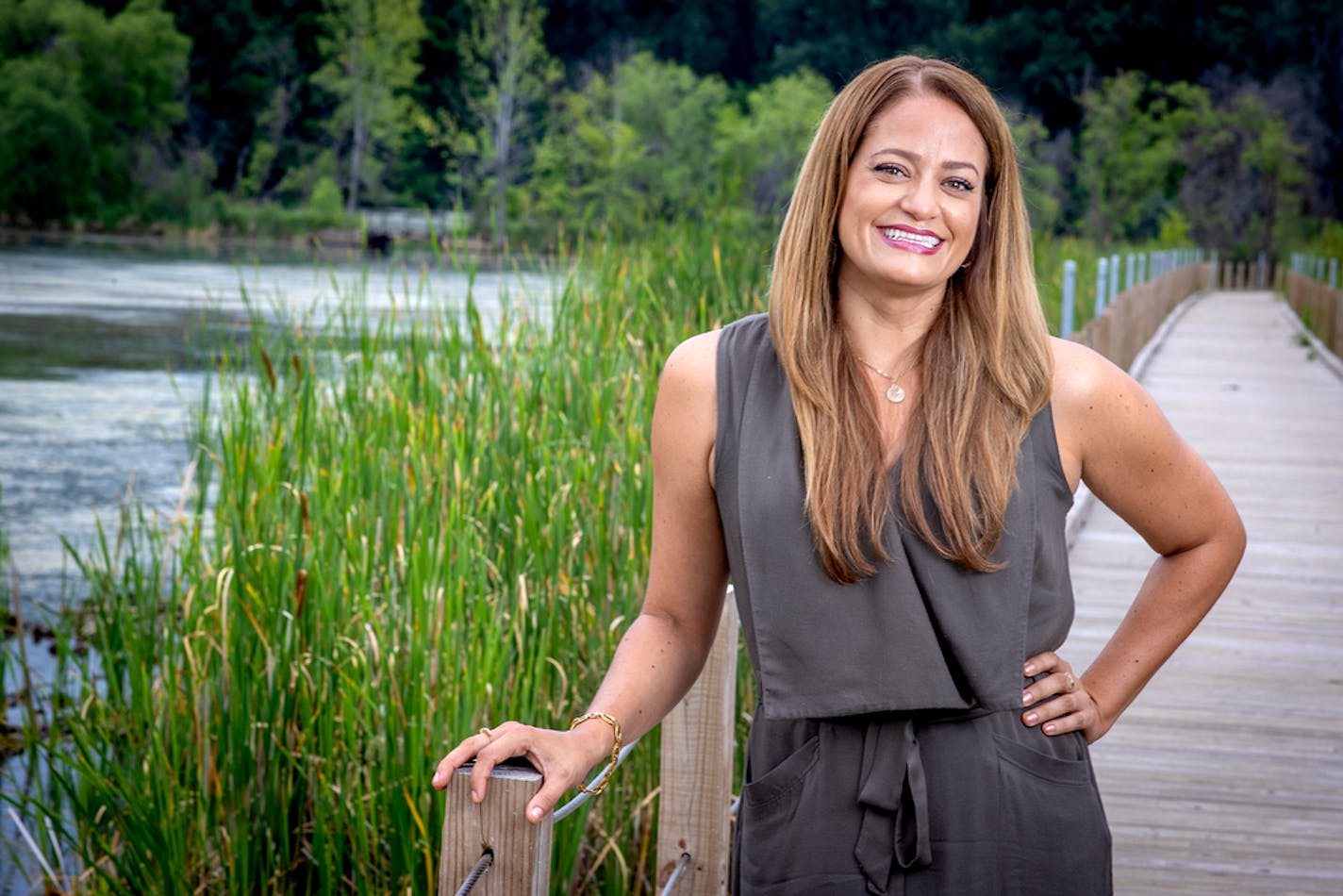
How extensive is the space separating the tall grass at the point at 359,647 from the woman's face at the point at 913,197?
1495 mm

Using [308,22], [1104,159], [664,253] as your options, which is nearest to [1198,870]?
[664,253]

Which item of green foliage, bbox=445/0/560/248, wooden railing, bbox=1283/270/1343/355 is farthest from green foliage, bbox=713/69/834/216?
wooden railing, bbox=1283/270/1343/355

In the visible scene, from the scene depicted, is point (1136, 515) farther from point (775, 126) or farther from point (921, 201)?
point (775, 126)

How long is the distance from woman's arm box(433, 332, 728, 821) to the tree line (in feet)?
111

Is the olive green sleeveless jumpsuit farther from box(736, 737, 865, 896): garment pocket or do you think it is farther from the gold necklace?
the gold necklace

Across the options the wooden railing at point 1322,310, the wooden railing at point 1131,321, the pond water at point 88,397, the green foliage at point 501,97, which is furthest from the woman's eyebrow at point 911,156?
Answer: the green foliage at point 501,97

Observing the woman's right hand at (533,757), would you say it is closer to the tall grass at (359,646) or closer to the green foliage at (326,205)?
the tall grass at (359,646)

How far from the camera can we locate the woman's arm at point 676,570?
1745mm

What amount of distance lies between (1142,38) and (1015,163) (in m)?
65.2

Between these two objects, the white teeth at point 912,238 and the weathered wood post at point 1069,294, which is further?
the weathered wood post at point 1069,294

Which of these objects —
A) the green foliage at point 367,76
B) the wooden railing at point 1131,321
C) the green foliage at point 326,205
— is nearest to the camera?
the wooden railing at point 1131,321

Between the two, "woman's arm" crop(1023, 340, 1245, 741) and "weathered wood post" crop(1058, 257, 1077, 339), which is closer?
"woman's arm" crop(1023, 340, 1245, 741)

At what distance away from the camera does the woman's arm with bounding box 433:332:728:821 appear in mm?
1745

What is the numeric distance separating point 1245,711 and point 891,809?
3204 mm
